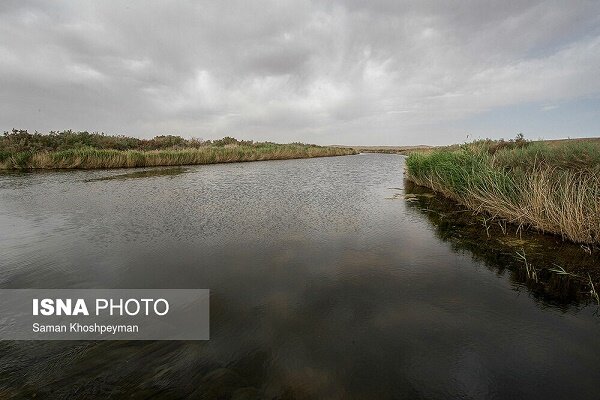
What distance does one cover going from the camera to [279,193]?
12.6m

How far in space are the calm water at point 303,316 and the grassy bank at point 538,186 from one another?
2228 mm

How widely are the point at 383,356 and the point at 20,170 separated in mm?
27319

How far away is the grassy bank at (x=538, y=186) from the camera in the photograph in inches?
243

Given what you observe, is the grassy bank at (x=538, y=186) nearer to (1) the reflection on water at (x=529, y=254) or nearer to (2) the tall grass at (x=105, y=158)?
(1) the reflection on water at (x=529, y=254)

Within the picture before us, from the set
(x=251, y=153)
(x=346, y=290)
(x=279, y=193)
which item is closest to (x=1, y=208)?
(x=279, y=193)

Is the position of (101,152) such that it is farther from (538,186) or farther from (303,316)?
(538,186)

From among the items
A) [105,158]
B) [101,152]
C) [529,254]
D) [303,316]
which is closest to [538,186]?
[529,254]

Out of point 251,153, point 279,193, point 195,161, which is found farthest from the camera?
point 251,153

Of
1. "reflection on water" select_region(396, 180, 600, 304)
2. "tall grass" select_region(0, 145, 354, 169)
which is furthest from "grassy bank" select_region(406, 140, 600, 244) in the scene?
"tall grass" select_region(0, 145, 354, 169)

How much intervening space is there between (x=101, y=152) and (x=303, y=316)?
2475 centimetres

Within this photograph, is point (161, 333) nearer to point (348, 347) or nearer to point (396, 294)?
point (348, 347)

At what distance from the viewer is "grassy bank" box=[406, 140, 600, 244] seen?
20.2ft

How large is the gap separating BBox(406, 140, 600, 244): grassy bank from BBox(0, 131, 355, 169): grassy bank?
2229 centimetres

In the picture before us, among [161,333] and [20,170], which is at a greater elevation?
[20,170]
